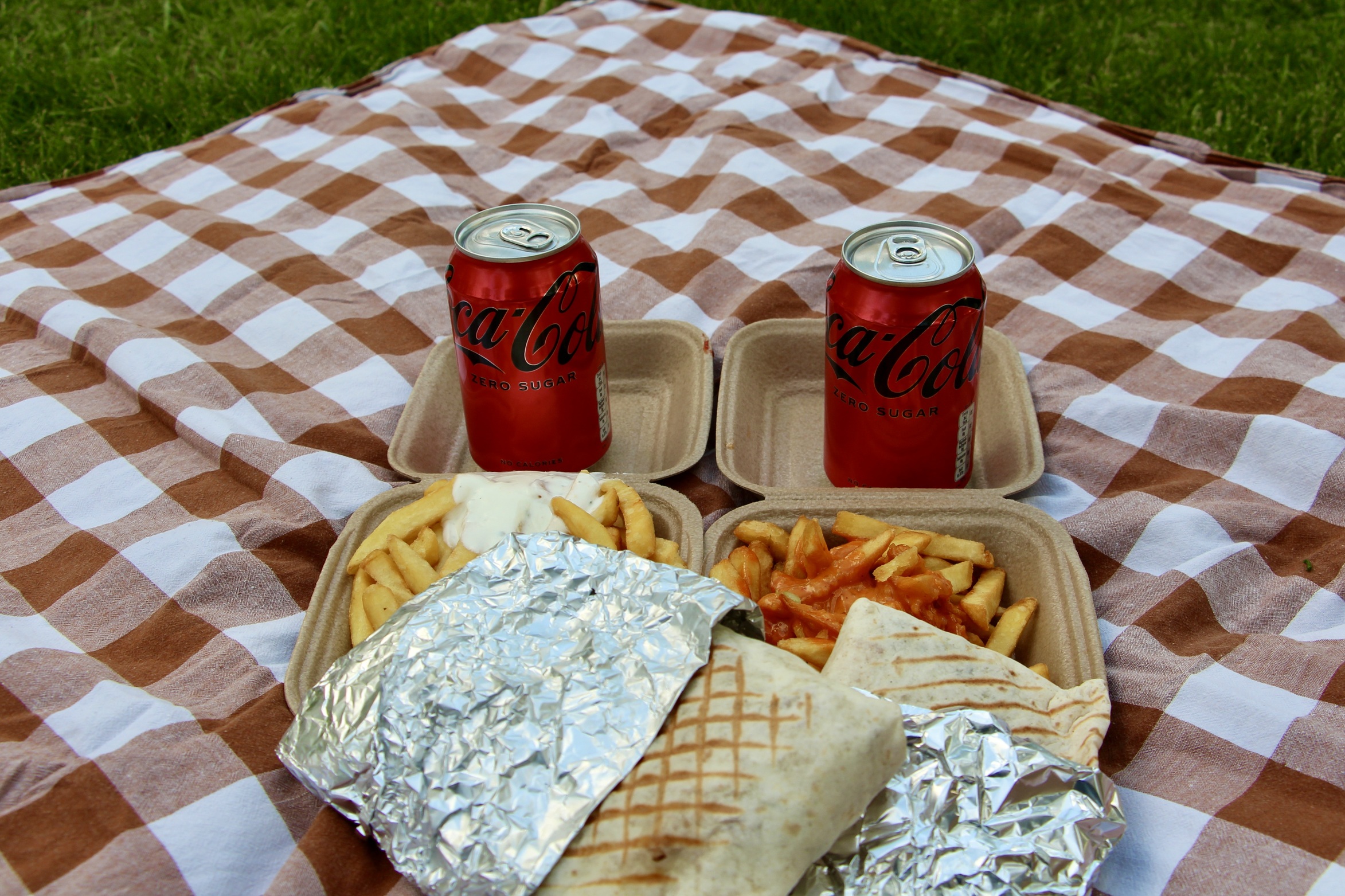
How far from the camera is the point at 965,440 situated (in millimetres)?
1992

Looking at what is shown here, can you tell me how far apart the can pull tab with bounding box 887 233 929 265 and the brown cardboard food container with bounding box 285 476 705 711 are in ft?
1.96

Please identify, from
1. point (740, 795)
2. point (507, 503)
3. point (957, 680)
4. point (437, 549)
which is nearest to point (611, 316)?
point (507, 503)

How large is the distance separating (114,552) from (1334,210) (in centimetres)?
316

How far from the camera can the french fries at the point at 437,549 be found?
66.7 inches

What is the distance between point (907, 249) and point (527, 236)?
27.6 inches

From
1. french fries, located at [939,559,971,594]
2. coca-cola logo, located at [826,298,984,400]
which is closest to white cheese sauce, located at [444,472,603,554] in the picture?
coca-cola logo, located at [826,298,984,400]

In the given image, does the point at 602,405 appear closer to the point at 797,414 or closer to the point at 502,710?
the point at 797,414

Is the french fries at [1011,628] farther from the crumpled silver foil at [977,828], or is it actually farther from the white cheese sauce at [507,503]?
the white cheese sauce at [507,503]

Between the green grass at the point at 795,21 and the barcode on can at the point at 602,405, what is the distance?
2.80 m

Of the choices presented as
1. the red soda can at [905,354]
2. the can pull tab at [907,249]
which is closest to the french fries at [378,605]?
the red soda can at [905,354]

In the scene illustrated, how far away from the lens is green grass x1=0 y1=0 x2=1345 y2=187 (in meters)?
3.95

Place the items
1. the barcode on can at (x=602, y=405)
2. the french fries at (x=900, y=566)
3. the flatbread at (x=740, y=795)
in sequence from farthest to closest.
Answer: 1. the barcode on can at (x=602, y=405)
2. the french fries at (x=900, y=566)
3. the flatbread at (x=740, y=795)

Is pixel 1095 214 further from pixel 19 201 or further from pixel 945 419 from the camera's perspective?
pixel 19 201

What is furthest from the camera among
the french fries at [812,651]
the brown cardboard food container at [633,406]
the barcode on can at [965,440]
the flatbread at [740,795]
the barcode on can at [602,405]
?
the brown cardboard food container at [633,406]
